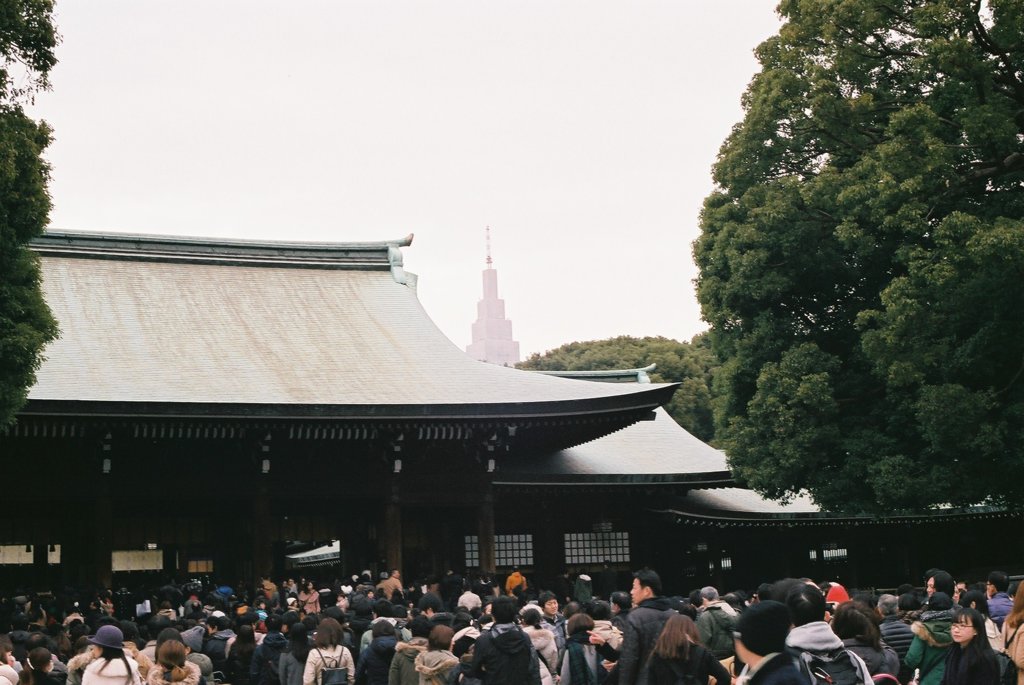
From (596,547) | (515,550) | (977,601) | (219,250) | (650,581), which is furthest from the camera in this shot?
(219,250)

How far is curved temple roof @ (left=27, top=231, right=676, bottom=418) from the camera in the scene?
22.6 meters

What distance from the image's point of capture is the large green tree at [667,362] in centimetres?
5803

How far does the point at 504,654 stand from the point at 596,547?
16.2 metres

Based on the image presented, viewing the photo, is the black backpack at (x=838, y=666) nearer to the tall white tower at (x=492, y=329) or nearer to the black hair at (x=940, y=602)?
the black hair at (x=940, y=602)

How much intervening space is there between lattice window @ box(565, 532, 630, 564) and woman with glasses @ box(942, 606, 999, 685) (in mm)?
17477

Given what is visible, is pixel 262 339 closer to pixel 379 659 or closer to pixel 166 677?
pixel 379 659

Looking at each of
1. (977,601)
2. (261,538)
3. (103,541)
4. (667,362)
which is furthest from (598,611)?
(667,362)

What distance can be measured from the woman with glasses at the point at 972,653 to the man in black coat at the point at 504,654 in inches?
132

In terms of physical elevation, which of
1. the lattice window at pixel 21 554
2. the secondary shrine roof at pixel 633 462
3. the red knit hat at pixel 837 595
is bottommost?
the red knit hat at pixel 837 595

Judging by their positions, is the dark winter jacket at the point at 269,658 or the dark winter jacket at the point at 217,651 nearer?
the dark winter jacket at the point at 269,658

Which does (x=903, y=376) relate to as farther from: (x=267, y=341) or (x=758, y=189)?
(x=267, y=341)

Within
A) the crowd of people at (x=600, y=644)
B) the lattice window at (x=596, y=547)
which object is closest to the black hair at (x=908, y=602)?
the crowd of people at (x=600, y=644)

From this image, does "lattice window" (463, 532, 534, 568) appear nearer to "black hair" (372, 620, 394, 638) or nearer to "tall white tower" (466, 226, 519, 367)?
"black hair" (372, 620, 394, 638)

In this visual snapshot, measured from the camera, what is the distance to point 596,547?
2669 centimetres
